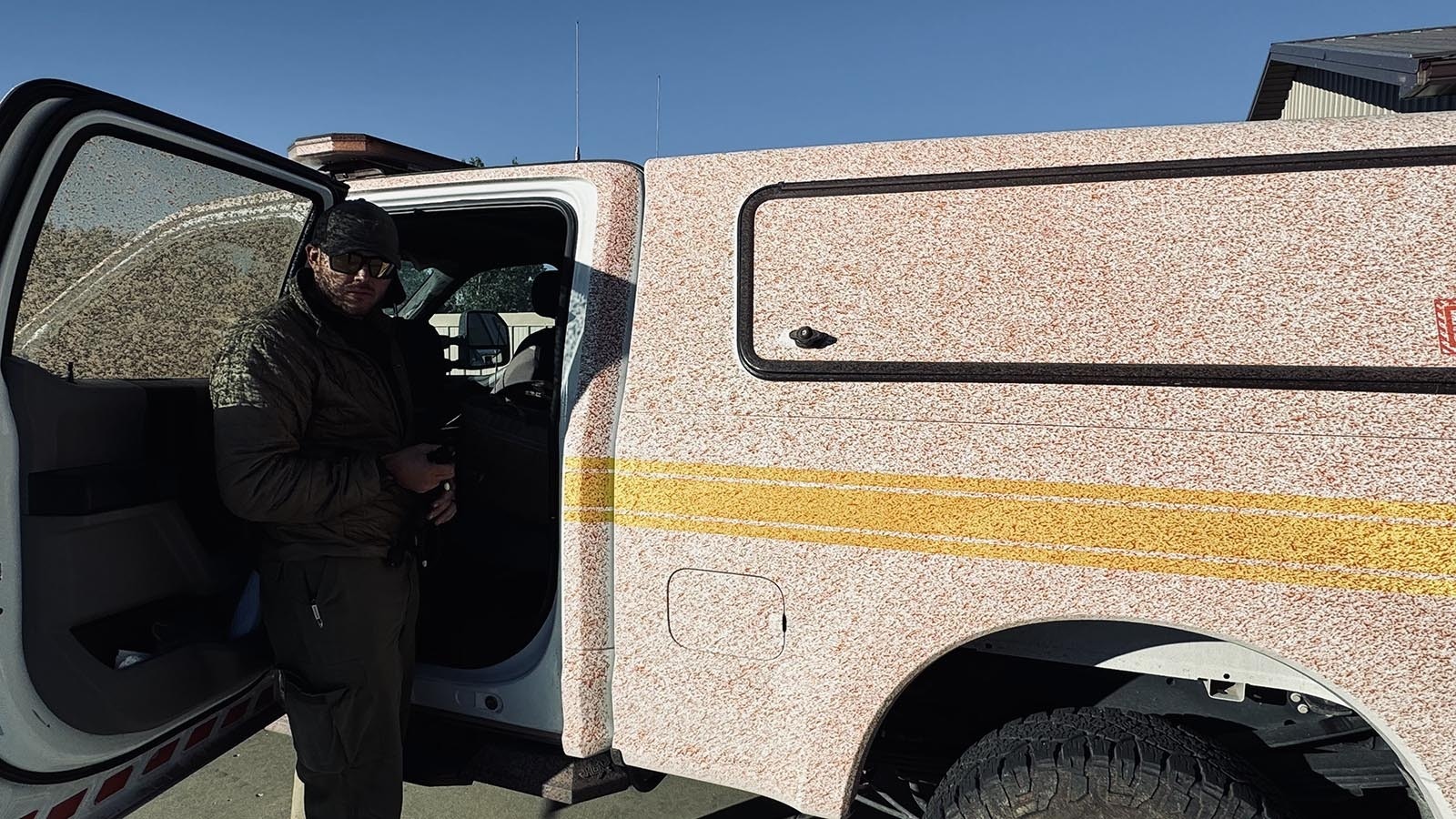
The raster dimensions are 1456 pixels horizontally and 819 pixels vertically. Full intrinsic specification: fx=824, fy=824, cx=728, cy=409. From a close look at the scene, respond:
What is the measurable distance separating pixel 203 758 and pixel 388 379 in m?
1.08

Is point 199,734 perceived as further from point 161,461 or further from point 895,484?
point 895,484

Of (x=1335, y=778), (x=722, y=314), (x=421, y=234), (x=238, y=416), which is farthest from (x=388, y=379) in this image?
(x=1335, y=778)

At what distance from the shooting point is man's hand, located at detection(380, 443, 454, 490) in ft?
6.43

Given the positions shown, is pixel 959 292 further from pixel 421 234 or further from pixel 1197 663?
pixel 421 234

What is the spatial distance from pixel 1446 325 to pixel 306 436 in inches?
92.0

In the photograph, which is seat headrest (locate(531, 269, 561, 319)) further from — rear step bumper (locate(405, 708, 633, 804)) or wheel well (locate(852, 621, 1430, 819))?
wheel well (locate(852, 621, 1430, 819))

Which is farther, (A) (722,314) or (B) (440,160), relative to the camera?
(B) (440,160)

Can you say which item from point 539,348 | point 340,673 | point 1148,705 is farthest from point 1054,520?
point 539,348

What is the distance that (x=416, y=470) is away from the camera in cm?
196

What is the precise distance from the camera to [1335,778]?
179 cm

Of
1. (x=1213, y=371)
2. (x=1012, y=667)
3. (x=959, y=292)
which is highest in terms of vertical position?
(x=959, y=292)

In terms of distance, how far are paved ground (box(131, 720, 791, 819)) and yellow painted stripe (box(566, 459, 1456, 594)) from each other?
1460mm

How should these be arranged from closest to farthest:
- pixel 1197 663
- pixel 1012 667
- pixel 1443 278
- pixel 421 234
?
1. pixel 1443 278
2. pixel 1197 663
3. pixel 1012 667
4. pixel 421 234

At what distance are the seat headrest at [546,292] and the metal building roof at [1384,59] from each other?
518 centimetres
